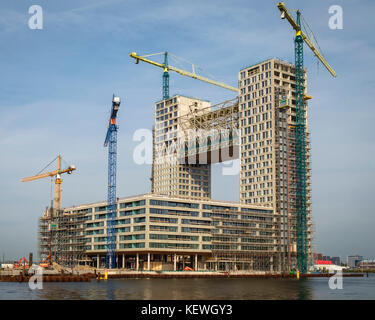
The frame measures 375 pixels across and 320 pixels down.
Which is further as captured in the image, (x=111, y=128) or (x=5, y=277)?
(x=111, y=128)

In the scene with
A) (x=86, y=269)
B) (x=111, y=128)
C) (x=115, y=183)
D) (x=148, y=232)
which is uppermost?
(x=111, y=128)
